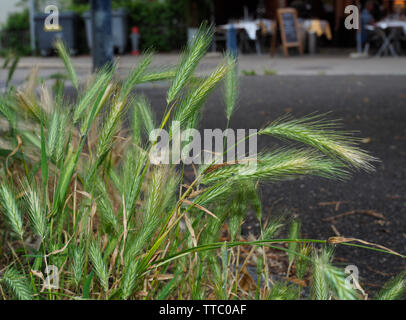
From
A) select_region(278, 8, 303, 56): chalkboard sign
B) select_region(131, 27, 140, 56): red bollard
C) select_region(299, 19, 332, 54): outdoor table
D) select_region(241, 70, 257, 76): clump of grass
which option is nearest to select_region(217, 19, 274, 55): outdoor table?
select_region(278, 8, 303, 56): chalkboard sign

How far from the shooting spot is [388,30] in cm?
1462

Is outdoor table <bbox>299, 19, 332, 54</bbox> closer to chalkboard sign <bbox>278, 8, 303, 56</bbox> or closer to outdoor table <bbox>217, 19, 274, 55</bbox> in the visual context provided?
chalkboard sign <bbox>278, 8, 303, 56</bbox>

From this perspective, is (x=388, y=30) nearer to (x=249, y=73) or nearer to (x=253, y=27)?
(x=253, y=27)


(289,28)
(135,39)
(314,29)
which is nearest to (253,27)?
(289,28)

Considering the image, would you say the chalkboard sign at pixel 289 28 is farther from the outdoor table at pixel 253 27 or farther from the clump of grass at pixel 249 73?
the clump of grass at pixel 249 73

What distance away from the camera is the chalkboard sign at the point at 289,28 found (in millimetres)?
14680

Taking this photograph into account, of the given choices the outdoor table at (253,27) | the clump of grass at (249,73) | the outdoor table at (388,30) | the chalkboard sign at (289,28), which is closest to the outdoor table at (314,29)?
the chalkboard sign at (289,28)

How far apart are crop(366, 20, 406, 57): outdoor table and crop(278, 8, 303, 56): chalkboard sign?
165 centimetres

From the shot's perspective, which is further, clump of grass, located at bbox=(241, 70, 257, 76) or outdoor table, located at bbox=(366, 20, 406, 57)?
outdoor table, located at bbox=(366, 20, 406, 57)

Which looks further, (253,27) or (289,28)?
(253,27)

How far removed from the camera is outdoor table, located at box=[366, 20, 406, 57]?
14.1 metres

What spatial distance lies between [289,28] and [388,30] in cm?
231
